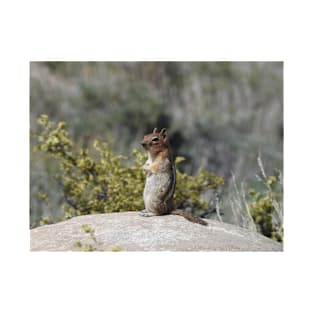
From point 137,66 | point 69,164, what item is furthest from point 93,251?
point 137,66

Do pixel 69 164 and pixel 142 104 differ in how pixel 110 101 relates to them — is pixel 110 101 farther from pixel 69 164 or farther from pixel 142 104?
pixel 69 164

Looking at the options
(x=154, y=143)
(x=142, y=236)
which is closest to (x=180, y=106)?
(x=154, y=143)

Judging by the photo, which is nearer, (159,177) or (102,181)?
(159,177)

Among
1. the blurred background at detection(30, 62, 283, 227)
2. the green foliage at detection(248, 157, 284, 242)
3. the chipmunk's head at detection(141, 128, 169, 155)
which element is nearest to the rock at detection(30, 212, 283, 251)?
the chipmunk's head at detection(141, 128, 169, 155)

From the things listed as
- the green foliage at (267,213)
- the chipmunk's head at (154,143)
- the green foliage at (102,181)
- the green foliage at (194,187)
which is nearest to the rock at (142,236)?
the chipmunk's head at (154,143)

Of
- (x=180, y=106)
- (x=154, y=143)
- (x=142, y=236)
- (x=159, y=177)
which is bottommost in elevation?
(x=142, y=236)

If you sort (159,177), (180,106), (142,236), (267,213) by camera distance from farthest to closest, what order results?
(180,106)
(267,213)
(159,177)
(142,236)

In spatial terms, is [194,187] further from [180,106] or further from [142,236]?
[180,106]
